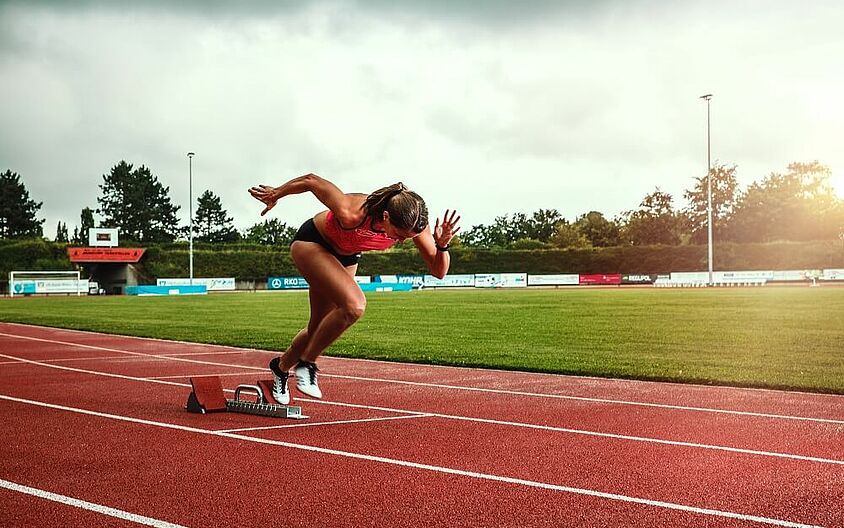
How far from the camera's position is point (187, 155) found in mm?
64875

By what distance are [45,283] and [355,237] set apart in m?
57.9

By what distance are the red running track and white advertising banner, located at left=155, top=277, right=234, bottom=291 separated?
5479cm

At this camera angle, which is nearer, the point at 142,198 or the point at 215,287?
the point at 215,287

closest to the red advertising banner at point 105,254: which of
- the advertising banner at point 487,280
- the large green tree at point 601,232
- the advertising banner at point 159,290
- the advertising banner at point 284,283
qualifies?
the advertising banner at point 159,290

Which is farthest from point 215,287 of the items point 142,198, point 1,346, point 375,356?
point 375,356

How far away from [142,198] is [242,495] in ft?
347

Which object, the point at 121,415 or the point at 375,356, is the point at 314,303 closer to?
the point at 121,415

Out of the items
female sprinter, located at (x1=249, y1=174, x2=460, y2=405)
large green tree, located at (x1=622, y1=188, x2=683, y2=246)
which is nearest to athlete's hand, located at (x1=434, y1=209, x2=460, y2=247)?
female sprinter, located at (x1=249, y1=174, x2=460, y2=405)

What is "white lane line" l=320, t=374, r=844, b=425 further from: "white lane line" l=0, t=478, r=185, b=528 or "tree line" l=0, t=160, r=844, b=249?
"tree line" l=0, t=160, r=844, b=249

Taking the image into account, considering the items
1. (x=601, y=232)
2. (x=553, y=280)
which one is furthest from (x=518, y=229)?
(x=553, y=280)

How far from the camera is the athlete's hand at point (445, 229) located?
698cm

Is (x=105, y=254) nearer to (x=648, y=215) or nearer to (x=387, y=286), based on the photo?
(x=387, y=286)

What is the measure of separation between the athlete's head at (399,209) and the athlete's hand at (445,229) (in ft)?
1.10

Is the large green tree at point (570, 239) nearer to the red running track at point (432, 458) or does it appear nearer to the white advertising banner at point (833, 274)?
the white advertising banner at point (833, 274)
